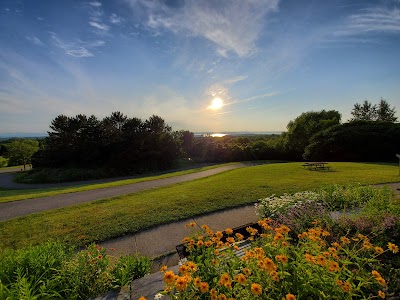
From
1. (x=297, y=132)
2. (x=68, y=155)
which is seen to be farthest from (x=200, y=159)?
(x=68, y=155)

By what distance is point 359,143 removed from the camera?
21.7m

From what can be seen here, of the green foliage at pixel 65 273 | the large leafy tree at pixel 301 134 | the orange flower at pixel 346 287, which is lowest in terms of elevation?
the green foliage at pixel 65 273

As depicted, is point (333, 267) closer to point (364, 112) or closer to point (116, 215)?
point (116, 215)

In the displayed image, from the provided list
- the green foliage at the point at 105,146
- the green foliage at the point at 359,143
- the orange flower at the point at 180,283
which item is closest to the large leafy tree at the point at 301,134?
the green foliage at the point at 359,143

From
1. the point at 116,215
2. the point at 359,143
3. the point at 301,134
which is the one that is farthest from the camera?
the point at 301,134

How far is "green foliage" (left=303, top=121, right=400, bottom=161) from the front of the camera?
21.0 metres

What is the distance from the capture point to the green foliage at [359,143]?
69.1 feet

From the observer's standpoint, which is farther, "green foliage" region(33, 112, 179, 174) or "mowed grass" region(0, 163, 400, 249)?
"green foliage" region(33, 112, 179, 174)

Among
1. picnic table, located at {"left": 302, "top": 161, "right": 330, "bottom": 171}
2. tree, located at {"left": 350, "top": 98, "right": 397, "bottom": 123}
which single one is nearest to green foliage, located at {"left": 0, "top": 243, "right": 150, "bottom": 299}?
picnic table, located at {"left": 302, "top": 161, "right": 330, "bottom": 171}

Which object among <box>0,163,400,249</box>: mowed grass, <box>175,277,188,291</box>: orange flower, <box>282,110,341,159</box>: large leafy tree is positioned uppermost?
<box>282,110,341,159</box>: large leafy tree

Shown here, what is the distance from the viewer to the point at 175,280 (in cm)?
160

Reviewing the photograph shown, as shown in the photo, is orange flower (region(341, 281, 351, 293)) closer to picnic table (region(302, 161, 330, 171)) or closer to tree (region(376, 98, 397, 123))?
picnic table (region(302, 161, 330, 171))

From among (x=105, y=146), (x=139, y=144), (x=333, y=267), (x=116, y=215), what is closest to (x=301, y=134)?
(x=139, y=144)

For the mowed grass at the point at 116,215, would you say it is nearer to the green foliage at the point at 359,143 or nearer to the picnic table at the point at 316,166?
the picnic table at the point at 316,166
